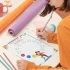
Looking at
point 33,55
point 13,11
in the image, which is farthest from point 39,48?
point 13,11

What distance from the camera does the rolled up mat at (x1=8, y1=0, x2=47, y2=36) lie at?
1.33 m

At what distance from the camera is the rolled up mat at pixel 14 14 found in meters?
1.36

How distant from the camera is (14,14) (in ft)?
4.75

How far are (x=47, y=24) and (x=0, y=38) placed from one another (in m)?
0.35

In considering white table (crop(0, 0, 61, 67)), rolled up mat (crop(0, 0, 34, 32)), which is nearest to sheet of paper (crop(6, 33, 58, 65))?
white table (crop(0, 0, 61, 67))

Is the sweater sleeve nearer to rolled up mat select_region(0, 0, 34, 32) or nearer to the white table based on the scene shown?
the white table

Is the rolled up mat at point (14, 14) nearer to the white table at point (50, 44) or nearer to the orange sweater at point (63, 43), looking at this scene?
the white table at point (50, 44)

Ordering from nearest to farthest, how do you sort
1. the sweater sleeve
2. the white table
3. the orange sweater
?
the orange sweater
the white table
the sweater sleeve

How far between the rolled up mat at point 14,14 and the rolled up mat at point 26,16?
0.03 metres

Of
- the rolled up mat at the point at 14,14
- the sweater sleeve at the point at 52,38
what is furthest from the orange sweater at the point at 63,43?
the rolled up mat at the point at 14,14

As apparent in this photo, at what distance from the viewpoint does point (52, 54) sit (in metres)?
1.21

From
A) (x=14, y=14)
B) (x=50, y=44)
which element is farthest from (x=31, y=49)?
(x=14, y=14)

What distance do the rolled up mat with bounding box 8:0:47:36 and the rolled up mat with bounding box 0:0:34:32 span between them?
25mm

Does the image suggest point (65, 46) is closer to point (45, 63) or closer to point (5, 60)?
point (45, 63)
